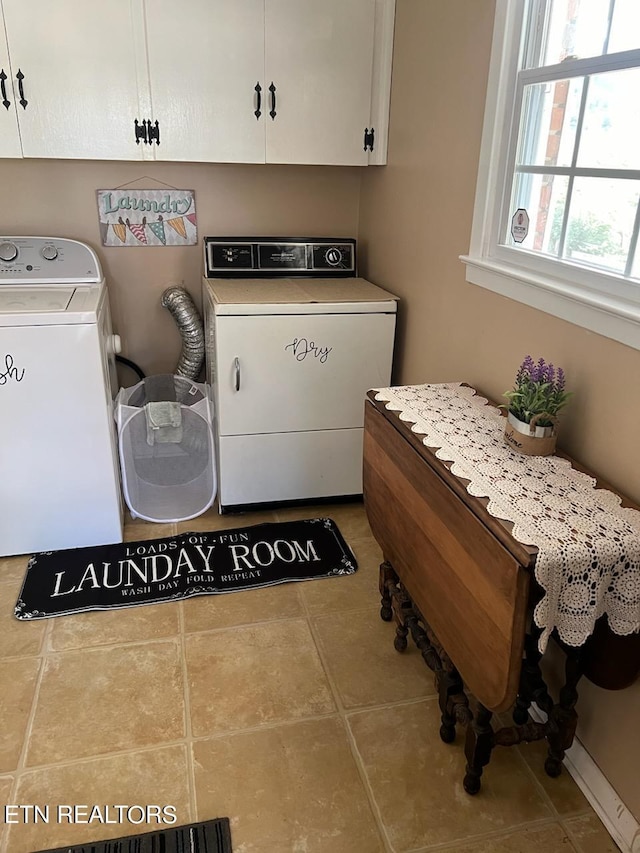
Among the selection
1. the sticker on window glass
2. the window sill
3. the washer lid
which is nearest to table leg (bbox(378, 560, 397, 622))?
the window sill

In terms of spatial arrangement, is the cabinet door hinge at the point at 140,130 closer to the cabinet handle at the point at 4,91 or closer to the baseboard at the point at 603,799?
the cabinet handle at the point at 4,91

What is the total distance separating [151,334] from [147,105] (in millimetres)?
1041

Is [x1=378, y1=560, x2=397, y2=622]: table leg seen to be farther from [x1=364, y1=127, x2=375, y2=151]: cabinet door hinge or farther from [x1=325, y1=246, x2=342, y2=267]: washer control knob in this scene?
[x1=364, y1=127, x2=375, y2=151]: cabinet door hinge

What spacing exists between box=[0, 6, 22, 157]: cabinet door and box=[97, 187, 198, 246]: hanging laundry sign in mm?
480

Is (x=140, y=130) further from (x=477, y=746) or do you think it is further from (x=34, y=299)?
(x=477, y=746)

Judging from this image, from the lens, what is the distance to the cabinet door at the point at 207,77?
8.16ft

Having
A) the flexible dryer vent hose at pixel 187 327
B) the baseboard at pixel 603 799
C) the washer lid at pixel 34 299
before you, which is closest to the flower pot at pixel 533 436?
the baseboard at pixel 603 799

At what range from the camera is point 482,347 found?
2072mm

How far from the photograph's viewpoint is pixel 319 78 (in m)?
2.66

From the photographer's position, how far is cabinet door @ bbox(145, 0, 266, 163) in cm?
249

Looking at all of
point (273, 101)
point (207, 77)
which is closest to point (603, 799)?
point (273, 101)

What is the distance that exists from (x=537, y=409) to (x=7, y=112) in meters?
2.23

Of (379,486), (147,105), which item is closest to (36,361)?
(147,105)

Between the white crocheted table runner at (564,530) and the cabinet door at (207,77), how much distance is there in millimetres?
1698
